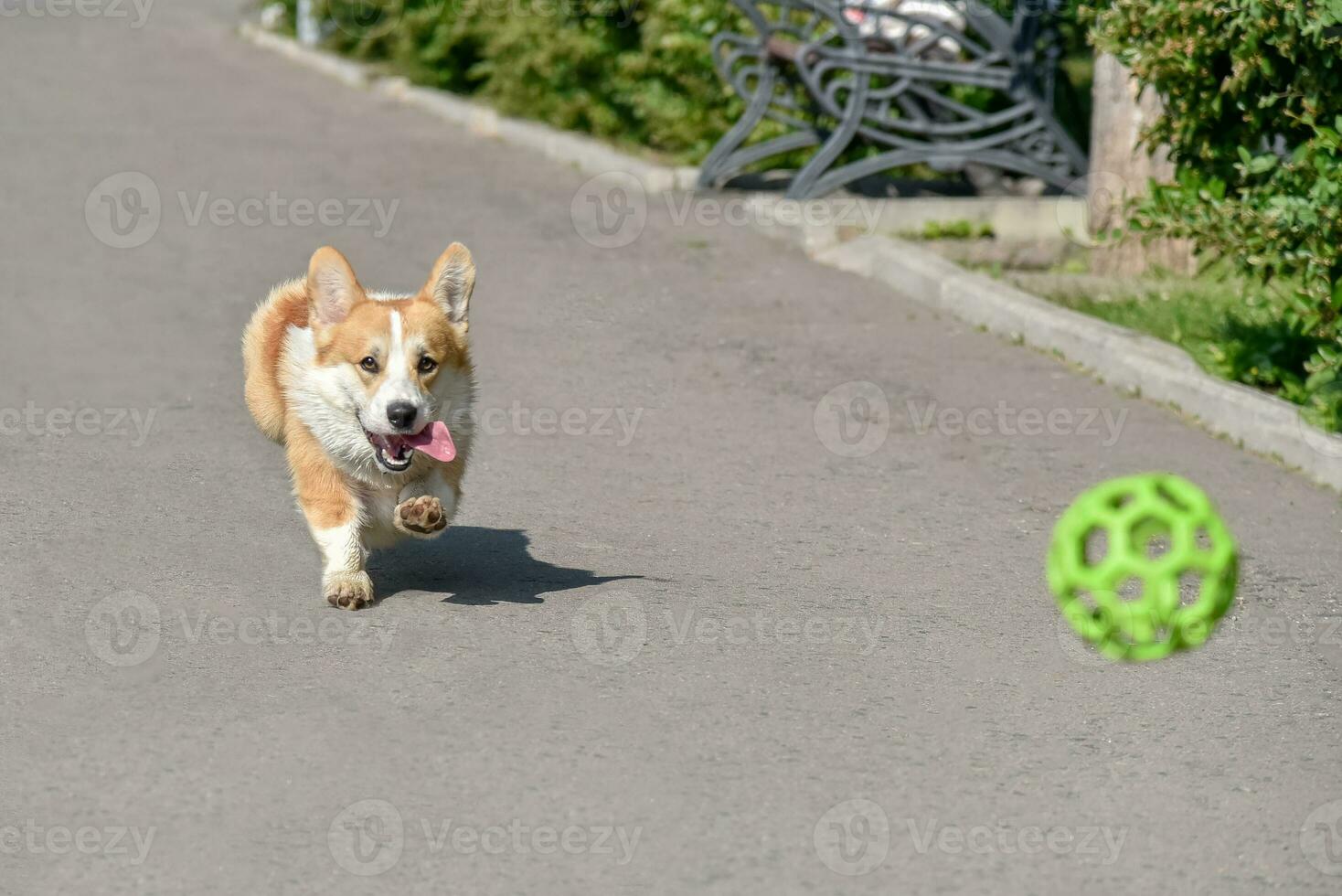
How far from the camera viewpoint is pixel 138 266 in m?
11.3

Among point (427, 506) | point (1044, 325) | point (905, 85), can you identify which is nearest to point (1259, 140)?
point (1044, 325)

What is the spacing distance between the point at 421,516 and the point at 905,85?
7.61 meters

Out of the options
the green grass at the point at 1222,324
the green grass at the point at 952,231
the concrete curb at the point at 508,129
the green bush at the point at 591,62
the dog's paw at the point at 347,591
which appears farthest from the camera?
the green bush at the point at 591,62

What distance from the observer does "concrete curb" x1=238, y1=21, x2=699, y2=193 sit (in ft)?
45.2

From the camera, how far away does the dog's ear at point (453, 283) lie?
5.86 m

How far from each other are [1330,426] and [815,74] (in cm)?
537

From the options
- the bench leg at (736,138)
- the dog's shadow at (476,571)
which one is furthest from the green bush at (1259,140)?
the bench leg at (736,138)

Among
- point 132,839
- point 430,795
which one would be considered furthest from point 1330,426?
point 132,839

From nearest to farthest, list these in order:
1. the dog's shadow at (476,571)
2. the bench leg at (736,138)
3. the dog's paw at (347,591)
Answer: the dog's paw at (347,591) → the dog's shadow at (476,571) → the bench leg at (736,138)

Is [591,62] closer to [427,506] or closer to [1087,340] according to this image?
[1087,340]

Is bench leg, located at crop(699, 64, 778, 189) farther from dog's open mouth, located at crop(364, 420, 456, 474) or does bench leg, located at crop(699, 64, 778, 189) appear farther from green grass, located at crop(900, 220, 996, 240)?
dog's open mouth, located at crop(364, 420, 456, 474)

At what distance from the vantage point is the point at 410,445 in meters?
5.66

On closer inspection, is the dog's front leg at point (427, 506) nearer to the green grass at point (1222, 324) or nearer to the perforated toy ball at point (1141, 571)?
the perforated toy ball at point (1141, 571)

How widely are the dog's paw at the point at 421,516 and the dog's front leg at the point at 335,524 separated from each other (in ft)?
0.71
